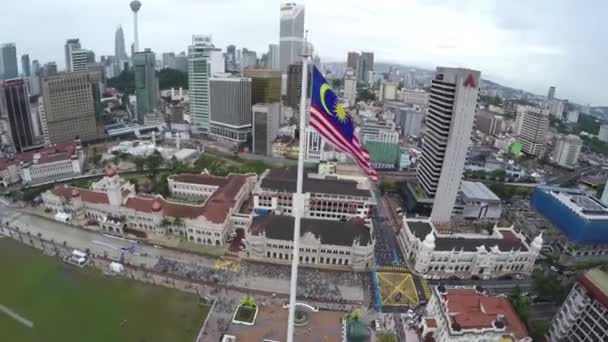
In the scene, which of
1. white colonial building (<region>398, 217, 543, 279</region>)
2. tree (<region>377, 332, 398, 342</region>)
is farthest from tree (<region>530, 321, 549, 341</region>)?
tree (<region>377, 332, 398, 342</region>)

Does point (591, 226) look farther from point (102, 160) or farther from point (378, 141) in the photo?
point (102, 160)

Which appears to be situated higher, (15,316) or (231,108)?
(231,108)

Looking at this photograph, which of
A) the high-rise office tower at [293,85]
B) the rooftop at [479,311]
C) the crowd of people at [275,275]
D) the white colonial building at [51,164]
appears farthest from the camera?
the high-rise office tower at [293,85]

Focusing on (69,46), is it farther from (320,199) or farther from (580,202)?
(580,202)

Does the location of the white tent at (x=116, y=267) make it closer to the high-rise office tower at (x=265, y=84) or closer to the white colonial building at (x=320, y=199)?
the white colonial building at (x=320, y=199)

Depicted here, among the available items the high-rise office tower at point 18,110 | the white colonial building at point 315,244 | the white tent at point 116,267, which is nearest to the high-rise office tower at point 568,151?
the white colonial building at point 315,244

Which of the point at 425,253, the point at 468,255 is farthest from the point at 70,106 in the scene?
the point at 468,255
